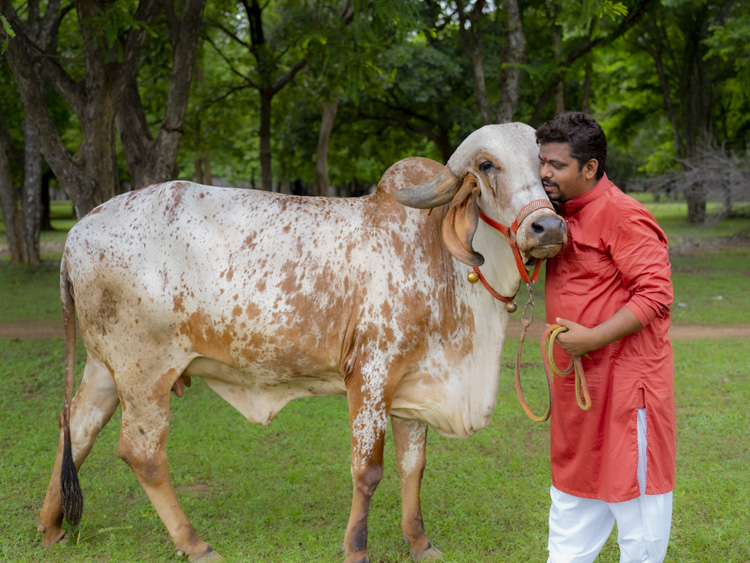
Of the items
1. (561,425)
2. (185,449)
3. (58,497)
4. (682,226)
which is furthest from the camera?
(682,226)

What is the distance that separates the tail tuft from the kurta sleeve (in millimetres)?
3039

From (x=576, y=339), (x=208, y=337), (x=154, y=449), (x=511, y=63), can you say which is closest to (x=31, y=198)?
(x=511, y=63)

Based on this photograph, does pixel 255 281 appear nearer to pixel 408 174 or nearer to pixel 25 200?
pixel 408 174

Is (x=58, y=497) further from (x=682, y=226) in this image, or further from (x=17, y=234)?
(x=682, y=226)

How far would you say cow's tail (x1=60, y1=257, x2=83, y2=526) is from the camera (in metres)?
3.86

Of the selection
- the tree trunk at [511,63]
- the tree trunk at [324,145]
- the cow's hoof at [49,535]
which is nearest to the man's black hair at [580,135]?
the cow's hoof at [49,535]

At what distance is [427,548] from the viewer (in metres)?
3.91

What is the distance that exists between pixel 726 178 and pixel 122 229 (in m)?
15.3

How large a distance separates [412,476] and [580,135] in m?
2.06

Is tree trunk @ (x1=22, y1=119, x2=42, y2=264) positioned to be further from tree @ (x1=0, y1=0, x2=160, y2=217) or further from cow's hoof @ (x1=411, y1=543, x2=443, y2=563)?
cow's hoof @ (x1=411, y1=543, x2=443, y2=563)

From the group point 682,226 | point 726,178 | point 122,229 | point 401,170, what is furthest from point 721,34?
point 122,229

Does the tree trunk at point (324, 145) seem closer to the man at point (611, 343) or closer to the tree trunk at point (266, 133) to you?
the tree trunk at point (266, 133)

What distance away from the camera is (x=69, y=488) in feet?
12.6

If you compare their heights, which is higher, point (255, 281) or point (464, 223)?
point (464, 223)
